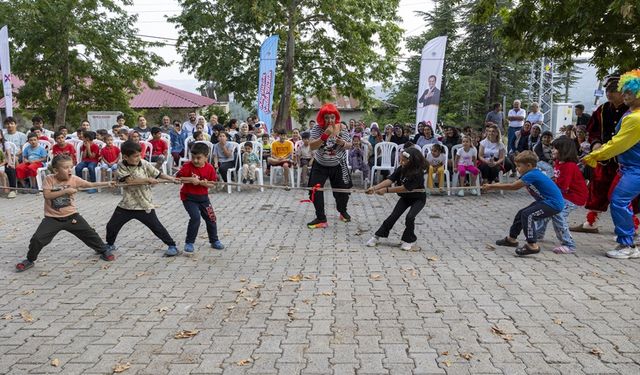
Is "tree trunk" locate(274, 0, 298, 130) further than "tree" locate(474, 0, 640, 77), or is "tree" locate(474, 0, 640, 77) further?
"tree trunk" locate(274, 0, 298, 130)

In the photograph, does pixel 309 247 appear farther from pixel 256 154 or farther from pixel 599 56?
pixel 599 56

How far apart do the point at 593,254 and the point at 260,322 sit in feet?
13.6

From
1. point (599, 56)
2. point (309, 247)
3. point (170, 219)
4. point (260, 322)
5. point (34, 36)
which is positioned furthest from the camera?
point (34, 36)

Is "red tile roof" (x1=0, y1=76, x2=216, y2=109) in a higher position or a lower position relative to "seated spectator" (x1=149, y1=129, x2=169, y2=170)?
higher

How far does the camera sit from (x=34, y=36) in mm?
23906

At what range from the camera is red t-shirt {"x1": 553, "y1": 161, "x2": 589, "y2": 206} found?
22.9 feet

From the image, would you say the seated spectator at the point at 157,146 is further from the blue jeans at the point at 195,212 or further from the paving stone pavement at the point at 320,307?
the blue jeans at the point at 195,212

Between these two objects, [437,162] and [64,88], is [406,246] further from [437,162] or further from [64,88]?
[64,88]

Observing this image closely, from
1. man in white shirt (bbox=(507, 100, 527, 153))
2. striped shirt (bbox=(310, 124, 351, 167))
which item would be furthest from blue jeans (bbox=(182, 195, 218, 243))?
man in white shirt (bbox=(507, 100, 527, 153))

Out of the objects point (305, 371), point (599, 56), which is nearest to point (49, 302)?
point (305, 371)

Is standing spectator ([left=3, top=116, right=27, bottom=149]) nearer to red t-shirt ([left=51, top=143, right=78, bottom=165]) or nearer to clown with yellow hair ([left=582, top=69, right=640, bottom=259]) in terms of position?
red t-shirt ([left=51, top=143, right=78, bottom=165])

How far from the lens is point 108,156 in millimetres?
11195

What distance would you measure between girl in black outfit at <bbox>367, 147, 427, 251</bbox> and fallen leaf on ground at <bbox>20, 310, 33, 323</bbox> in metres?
3.75

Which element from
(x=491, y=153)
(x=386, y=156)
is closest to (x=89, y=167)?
(x=386, y=156)
